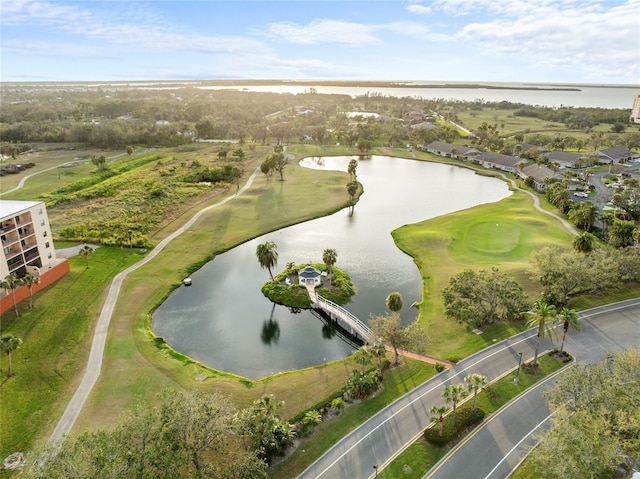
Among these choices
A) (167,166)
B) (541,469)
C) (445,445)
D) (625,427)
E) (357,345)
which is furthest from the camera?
(167,166)

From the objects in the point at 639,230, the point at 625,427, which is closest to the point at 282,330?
the point at 625,427

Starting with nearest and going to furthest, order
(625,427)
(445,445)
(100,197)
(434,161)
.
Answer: (625,427), (445,445), (100,197), (434,161)

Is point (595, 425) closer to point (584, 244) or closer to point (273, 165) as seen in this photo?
point (584, 244)

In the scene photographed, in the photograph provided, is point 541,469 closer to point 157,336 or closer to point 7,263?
point 157,336

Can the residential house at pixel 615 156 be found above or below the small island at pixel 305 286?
above

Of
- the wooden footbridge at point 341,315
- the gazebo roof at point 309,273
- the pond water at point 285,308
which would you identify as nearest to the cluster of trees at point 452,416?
the wooden footbridge at point 341,315

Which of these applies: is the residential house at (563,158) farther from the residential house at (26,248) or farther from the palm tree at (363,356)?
the residential house at (26,248)

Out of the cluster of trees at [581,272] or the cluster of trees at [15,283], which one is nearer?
the cluster of trees at [15,283]
